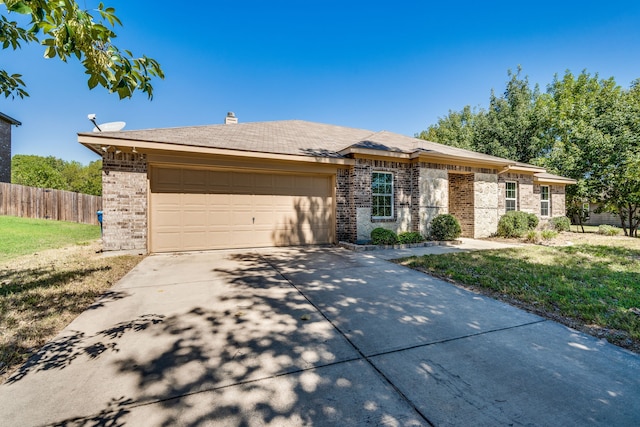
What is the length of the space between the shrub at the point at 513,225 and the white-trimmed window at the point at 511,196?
1.08m

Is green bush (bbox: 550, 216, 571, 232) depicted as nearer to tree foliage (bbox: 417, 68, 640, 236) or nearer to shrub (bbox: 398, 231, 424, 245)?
tree foliage (bbox: 417, 68, 640, 236)

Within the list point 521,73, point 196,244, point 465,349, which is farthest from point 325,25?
point 521,73

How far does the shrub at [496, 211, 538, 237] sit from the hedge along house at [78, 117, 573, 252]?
347mm

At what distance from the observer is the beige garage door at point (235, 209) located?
7.84 m

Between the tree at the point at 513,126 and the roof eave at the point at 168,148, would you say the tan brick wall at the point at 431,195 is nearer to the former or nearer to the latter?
the roof eave at the point at 168,148

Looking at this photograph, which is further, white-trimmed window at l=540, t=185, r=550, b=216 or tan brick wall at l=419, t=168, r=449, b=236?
white-trimmed window at l=540, t=185, r=550, b=216

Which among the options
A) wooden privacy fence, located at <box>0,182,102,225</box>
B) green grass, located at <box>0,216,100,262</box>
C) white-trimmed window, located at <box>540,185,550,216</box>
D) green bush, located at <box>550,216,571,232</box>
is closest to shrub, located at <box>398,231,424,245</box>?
green bush, located at <box>550,216,571,232</box>

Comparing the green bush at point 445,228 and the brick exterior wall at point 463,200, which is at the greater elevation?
the brick exterior wall at point 463,200

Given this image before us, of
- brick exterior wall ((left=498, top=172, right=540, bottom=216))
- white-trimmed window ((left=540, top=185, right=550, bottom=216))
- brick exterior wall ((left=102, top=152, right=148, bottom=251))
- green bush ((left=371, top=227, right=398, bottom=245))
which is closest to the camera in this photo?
brick exterior wall ((left=102, top=152, right=148, bottom=251))

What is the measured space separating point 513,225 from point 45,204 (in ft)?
80.5

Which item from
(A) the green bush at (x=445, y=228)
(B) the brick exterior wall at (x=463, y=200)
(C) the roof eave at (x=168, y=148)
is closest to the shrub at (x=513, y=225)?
(B) the brick exterior wall at (x=463, y=200)

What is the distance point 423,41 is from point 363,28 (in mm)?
3570

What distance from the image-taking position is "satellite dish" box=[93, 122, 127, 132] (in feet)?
25.5

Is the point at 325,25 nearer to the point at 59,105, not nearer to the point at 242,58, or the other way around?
the point at 242,58
